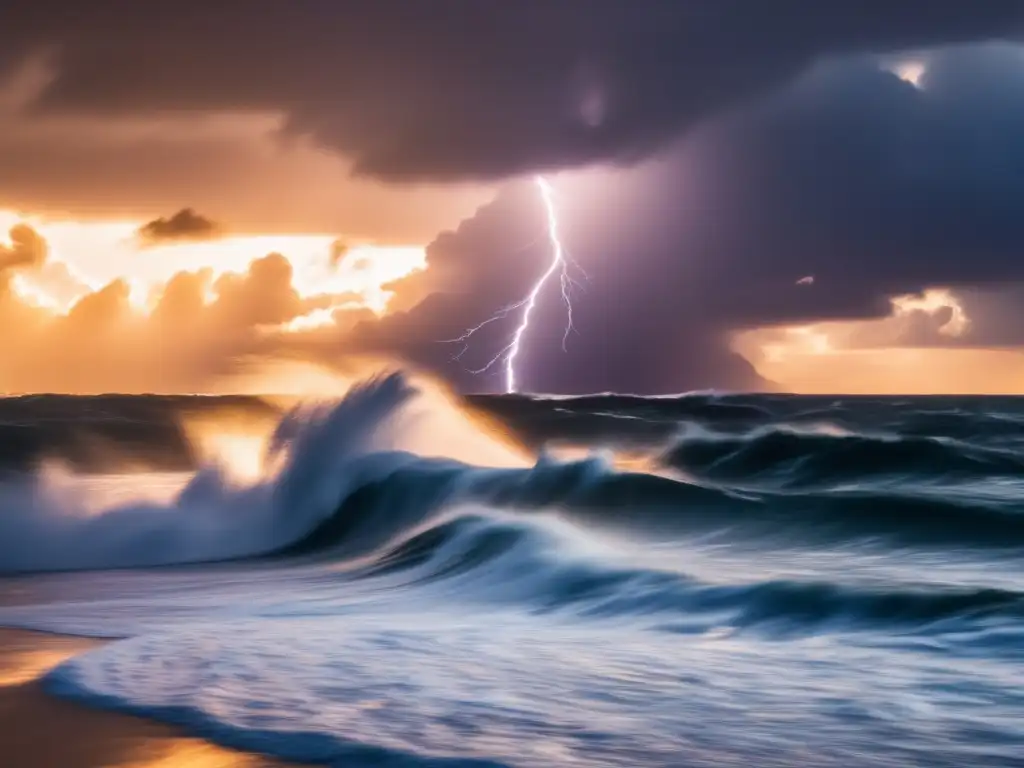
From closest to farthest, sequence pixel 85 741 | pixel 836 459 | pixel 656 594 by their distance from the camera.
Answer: pixel 85 741 < pixel 656 594 < pixel 836 459

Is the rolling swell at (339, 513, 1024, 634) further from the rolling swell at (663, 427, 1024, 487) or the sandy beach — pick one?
the rolling swell at (663, 427, 1024, 487)

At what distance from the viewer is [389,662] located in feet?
26.4

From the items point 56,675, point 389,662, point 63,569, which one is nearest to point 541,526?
point 63,569

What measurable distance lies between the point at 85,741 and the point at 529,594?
220 inches

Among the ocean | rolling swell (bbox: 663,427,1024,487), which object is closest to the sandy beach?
the ocean

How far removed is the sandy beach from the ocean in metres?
0.18

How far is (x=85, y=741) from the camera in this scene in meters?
6.12

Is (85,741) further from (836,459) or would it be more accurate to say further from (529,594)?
(836,459)

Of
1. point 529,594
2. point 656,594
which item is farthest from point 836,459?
point 656,594

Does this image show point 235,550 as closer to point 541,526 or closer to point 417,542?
point 417,542

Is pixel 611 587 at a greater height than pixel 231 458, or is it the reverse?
pixel 231 458

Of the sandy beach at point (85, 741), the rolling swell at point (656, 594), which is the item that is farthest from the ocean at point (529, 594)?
the sandy beach at point (85, 741)

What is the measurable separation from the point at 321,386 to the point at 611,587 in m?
12.2

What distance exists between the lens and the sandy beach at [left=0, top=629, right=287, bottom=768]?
18.9 feet
